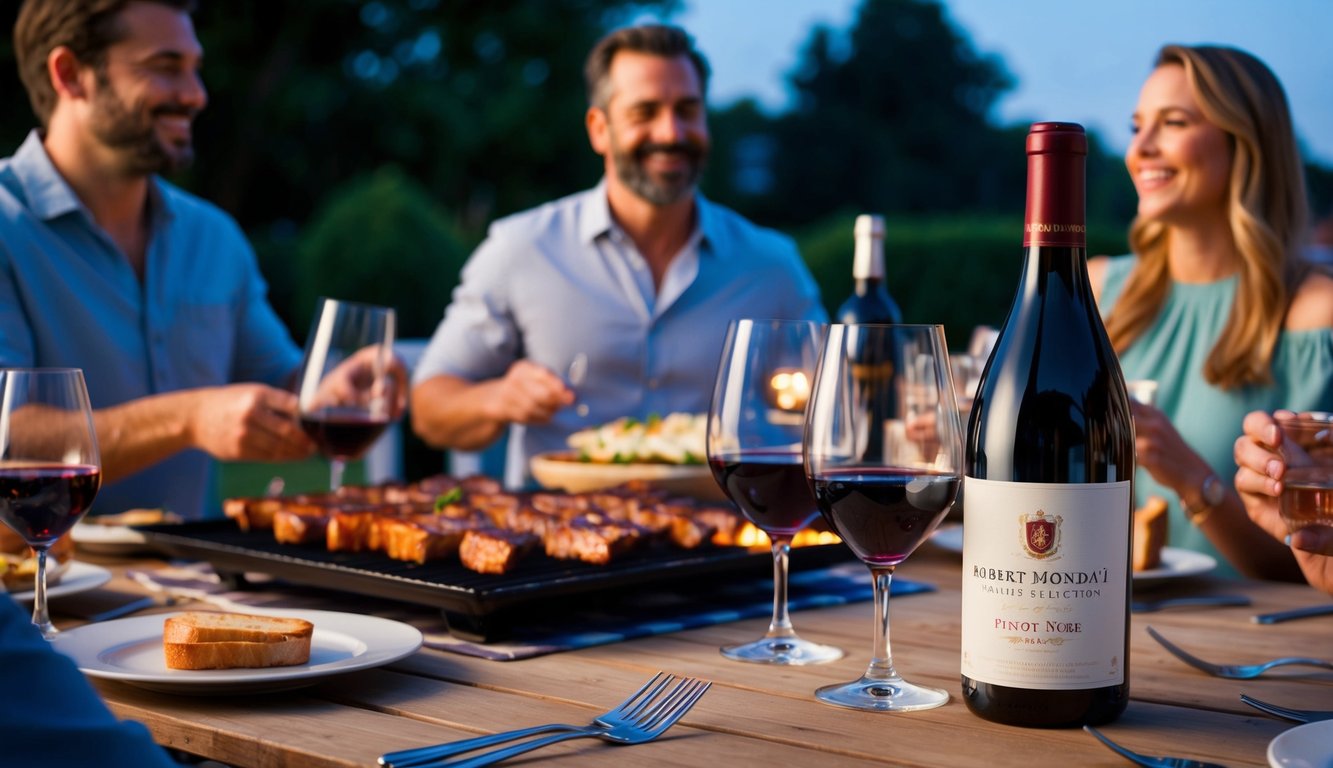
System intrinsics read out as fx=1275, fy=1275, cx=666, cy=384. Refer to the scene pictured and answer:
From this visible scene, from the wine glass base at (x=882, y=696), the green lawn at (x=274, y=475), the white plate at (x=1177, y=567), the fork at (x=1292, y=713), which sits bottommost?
the green lawn at (x=274, y=475)

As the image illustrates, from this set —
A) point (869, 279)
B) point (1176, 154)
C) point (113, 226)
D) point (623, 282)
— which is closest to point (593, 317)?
point (623, 282)

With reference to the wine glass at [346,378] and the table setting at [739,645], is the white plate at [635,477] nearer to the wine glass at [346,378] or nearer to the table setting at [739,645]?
the wine glass at [346,378]

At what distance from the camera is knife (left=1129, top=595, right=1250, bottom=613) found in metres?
1.84

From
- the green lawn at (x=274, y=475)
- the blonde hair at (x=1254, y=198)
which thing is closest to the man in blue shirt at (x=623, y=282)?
the blonde hair at (x=1254, y=198)

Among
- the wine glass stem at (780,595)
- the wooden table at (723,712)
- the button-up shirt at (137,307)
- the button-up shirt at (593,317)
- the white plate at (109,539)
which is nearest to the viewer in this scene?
Answer: the wooden table at (723,712)

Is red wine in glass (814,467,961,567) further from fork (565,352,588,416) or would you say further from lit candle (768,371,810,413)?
fork (565,352,588,416)

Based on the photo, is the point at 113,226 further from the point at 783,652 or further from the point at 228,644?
the point at 783,652

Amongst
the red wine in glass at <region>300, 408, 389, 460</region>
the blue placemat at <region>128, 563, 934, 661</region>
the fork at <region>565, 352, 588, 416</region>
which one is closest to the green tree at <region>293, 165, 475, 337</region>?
the fork at <region>565, 352, 588, 416</region>

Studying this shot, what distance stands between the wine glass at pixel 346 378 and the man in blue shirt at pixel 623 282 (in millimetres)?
1671

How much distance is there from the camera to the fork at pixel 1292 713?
125 cm

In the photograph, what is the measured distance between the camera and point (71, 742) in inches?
35.3

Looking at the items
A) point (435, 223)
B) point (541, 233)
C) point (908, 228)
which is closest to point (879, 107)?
point (908, 228)

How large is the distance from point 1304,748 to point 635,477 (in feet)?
5.32

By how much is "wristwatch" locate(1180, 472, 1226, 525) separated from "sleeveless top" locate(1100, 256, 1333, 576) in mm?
716
